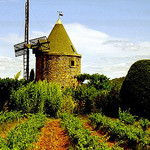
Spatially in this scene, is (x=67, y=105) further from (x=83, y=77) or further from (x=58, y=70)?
(x=83, y=77)

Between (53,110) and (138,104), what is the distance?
526cm

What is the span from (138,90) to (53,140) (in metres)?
5.94

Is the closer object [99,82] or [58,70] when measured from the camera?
[58,70]

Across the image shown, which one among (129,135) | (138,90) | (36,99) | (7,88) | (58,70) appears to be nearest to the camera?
(129,135)

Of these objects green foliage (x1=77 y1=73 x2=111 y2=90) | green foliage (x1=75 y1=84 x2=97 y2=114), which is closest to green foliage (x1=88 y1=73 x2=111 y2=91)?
green foliage (x1=77 y1=73 x2=111 y2=90)

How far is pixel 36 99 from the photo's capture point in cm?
1364

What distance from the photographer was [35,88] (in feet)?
45.4

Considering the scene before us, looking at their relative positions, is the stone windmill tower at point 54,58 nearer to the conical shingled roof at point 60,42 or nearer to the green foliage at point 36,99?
the conical shingled roof at point 60,42

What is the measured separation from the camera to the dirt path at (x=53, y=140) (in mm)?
7929

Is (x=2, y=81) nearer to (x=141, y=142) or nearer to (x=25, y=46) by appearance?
(x=25, y=46)

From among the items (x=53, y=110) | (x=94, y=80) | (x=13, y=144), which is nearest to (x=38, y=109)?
(x=53, y=110)

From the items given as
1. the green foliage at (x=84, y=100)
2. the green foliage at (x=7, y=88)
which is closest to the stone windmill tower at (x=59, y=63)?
the green foliage at (x=84, y=100)

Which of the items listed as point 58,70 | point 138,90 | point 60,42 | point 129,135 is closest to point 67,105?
point 138,90

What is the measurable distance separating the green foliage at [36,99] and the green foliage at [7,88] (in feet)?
1.82
